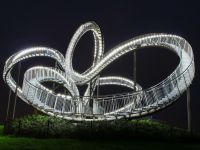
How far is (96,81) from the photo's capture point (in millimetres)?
37469

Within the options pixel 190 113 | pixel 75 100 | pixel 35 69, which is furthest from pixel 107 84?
pixel 190 113

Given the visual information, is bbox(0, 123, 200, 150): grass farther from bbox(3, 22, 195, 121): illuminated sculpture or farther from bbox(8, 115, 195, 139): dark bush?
bbox(3, 22, 195, 121): illuminated sculpture

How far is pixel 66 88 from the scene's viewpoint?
36875mm

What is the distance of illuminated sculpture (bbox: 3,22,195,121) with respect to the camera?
26328 millimetres

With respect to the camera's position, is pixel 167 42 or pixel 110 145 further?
pixel 167 42

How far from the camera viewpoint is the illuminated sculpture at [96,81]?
26328 millimetres

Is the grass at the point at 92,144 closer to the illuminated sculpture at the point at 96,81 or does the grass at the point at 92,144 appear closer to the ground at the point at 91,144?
the ground at the point at 91,144

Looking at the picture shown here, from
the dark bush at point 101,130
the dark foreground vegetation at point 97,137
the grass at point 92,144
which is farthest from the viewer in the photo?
the dark bush at point 101,130

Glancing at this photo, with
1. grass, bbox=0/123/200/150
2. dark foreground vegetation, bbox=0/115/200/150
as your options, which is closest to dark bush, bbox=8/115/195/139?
dark foreground vegetation, bbox=0/115/200/150

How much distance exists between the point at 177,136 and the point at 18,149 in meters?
10.6

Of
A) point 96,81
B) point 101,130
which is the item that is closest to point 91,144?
point 101,130

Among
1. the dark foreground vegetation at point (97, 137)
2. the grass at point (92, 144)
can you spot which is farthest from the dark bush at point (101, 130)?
the grass at point (92, 144)

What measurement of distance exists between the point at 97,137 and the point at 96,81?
14.0 meters

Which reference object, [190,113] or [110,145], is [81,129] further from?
[190,113]
